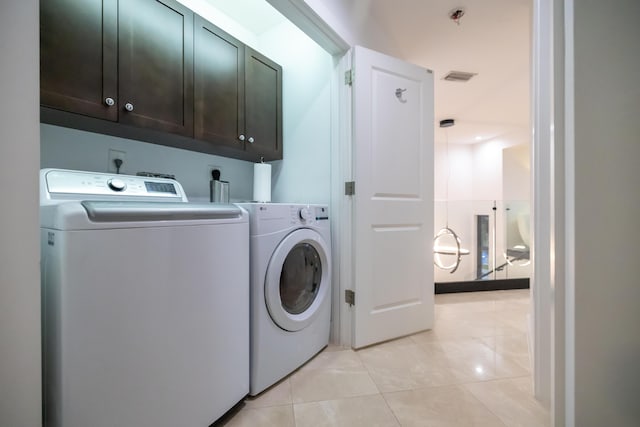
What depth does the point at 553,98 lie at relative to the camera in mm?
692

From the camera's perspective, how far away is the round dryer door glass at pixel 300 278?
136cm

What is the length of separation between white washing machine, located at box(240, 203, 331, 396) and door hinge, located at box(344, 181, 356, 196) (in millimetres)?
191

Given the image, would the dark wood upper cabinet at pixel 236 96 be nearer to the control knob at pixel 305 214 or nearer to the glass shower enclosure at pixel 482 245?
the control knob at pixel 305 214

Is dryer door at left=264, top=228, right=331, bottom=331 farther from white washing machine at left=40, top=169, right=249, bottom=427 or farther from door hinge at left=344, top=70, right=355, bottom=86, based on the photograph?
door hinge at left=344, top=70, right=355, bottom=86

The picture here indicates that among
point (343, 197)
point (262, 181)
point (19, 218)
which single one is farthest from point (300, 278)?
point (19, 218)

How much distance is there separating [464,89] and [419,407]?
3.25 metres

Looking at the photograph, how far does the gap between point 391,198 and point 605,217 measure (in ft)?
3.61

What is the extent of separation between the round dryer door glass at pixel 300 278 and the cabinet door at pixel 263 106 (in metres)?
0.79

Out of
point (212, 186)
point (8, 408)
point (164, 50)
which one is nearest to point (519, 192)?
point (212, 186)

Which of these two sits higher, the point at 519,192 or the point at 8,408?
the point at 519,192

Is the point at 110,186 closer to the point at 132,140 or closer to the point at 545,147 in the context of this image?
the point at 132,140

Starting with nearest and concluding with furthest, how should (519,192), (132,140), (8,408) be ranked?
(8,408), (132,140), (519,192)

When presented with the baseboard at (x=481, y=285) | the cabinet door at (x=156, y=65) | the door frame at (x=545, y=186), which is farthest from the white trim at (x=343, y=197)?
the baseboard at (x=481, y=285)

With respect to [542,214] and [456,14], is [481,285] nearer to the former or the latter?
[542,214]
